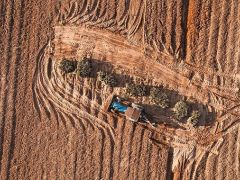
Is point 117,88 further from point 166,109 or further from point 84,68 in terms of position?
point 166,109

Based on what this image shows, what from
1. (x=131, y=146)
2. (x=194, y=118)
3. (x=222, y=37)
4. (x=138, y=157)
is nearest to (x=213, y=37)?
(x=222, y=37)

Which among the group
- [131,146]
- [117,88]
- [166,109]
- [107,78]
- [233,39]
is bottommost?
[131,146]

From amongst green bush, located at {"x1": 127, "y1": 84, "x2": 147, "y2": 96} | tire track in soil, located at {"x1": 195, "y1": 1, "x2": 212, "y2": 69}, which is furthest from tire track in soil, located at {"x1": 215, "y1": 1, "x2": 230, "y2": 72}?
green bush, located at {"x1": 127, "y1": 84, "x2": 147, "y2": 96}

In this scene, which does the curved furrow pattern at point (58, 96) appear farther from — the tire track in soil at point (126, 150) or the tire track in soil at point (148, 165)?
the tire track in soil at point (148, 165)

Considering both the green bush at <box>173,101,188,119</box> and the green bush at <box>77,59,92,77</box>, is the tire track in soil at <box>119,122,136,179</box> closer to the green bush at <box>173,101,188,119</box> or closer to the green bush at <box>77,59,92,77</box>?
the green bush at <box>173,101,188,119</box>

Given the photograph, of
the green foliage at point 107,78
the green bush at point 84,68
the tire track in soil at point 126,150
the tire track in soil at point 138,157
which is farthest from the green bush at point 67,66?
the tire track in soil at point 138,157
